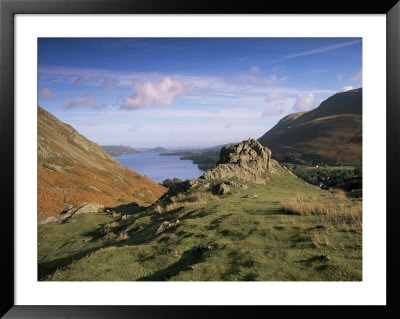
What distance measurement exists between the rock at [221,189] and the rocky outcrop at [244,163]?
1.24m

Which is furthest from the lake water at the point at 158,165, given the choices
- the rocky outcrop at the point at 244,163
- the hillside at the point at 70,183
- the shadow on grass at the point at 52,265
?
the shadow on grass at the point at 52,265

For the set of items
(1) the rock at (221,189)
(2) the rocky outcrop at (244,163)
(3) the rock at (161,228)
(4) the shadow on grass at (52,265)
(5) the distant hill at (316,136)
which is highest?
(5) the distant hill at (316,136)

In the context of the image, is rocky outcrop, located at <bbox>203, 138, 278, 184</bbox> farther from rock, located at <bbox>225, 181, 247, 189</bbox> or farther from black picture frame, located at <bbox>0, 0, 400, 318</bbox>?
black picture frame, located at <bbox>0, 0, 400, 318</bbox>

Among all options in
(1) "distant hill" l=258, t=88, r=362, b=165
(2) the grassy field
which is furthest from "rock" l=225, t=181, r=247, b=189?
(1) "distant hill" l=258, t=88, r=362, b=165

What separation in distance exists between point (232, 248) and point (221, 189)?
480 cm

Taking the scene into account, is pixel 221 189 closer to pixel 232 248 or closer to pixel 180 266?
pixel 232 248

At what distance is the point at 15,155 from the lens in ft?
16.8

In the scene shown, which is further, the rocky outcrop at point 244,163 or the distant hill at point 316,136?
the distant hill at point 316,136

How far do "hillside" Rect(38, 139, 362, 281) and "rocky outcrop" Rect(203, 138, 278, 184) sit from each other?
2.95 metres

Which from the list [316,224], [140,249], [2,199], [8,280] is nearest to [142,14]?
[2,199]

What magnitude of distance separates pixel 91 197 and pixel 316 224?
91.7 ft

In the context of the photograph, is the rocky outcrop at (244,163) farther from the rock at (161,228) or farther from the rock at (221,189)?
the rock at (161,228)

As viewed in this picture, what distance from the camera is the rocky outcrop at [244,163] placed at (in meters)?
11.3

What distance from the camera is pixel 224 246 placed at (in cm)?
475
